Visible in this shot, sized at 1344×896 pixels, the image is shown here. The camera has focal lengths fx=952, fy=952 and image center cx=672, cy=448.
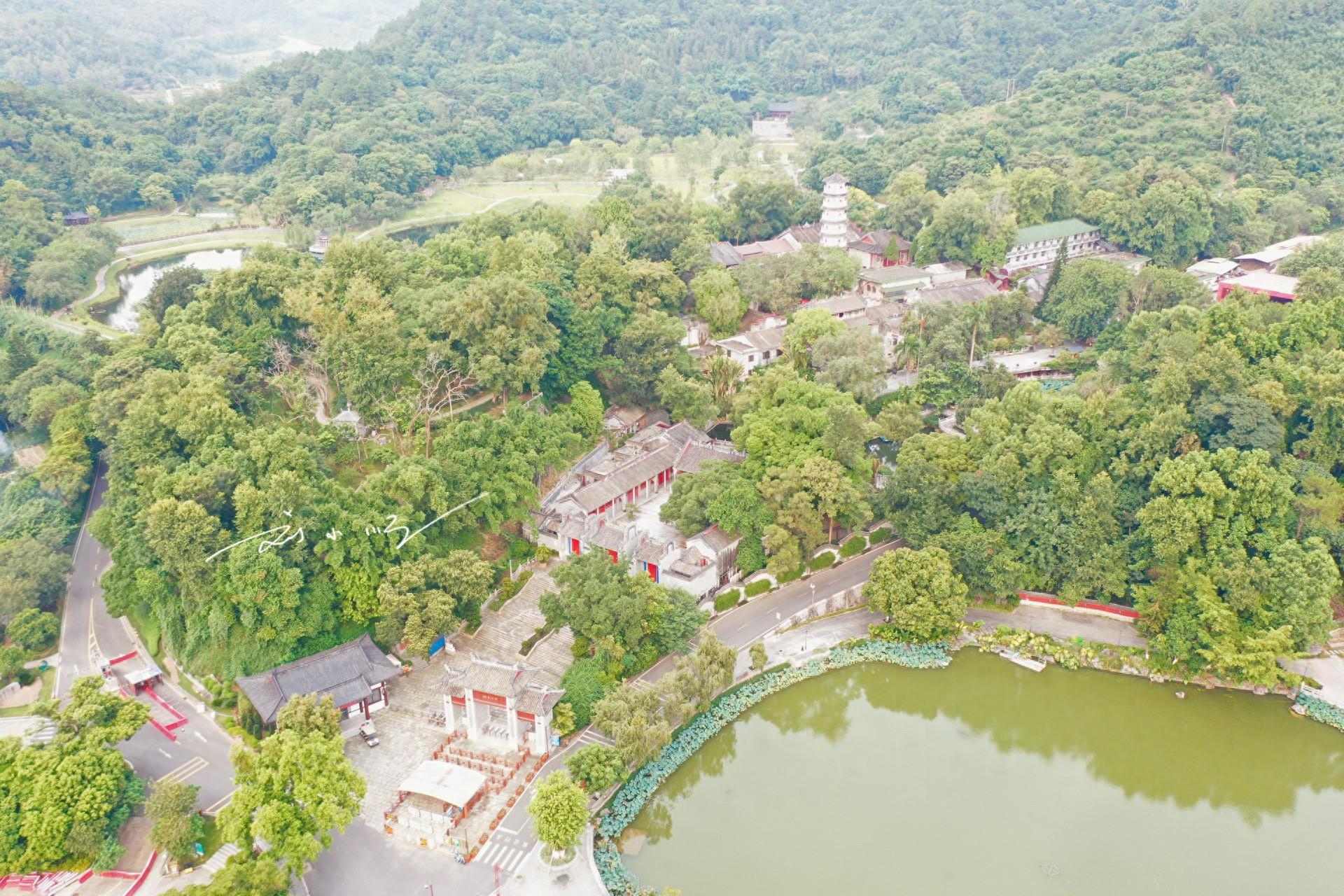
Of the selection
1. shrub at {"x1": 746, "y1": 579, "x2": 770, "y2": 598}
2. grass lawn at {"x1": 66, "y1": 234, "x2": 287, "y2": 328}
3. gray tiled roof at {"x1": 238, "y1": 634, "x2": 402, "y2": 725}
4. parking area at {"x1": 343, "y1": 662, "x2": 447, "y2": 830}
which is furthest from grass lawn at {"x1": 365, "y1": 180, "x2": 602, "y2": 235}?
parking area at {"x1": 343, "y1": 662, "x2": 447, "y2": 830}

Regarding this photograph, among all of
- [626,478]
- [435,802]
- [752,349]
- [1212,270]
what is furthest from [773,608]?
[1212,270]

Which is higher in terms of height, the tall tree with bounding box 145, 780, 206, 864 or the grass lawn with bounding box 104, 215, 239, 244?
the grass lawn with bounding box 104, 215, 239, 244

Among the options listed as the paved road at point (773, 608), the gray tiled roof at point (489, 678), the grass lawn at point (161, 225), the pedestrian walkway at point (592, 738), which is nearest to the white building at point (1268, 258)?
the paved road at point (773, 608)

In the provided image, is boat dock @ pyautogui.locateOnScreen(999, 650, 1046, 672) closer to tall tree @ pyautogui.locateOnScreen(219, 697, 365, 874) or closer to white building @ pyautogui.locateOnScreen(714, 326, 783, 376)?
white building @ pyautogui.locateOnScreen(714, 326, 783, 376)

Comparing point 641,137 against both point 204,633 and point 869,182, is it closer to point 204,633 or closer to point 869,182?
point 869,182

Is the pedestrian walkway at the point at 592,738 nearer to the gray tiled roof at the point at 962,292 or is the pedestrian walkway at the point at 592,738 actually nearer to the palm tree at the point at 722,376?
the palm tree at the point at 722,376
